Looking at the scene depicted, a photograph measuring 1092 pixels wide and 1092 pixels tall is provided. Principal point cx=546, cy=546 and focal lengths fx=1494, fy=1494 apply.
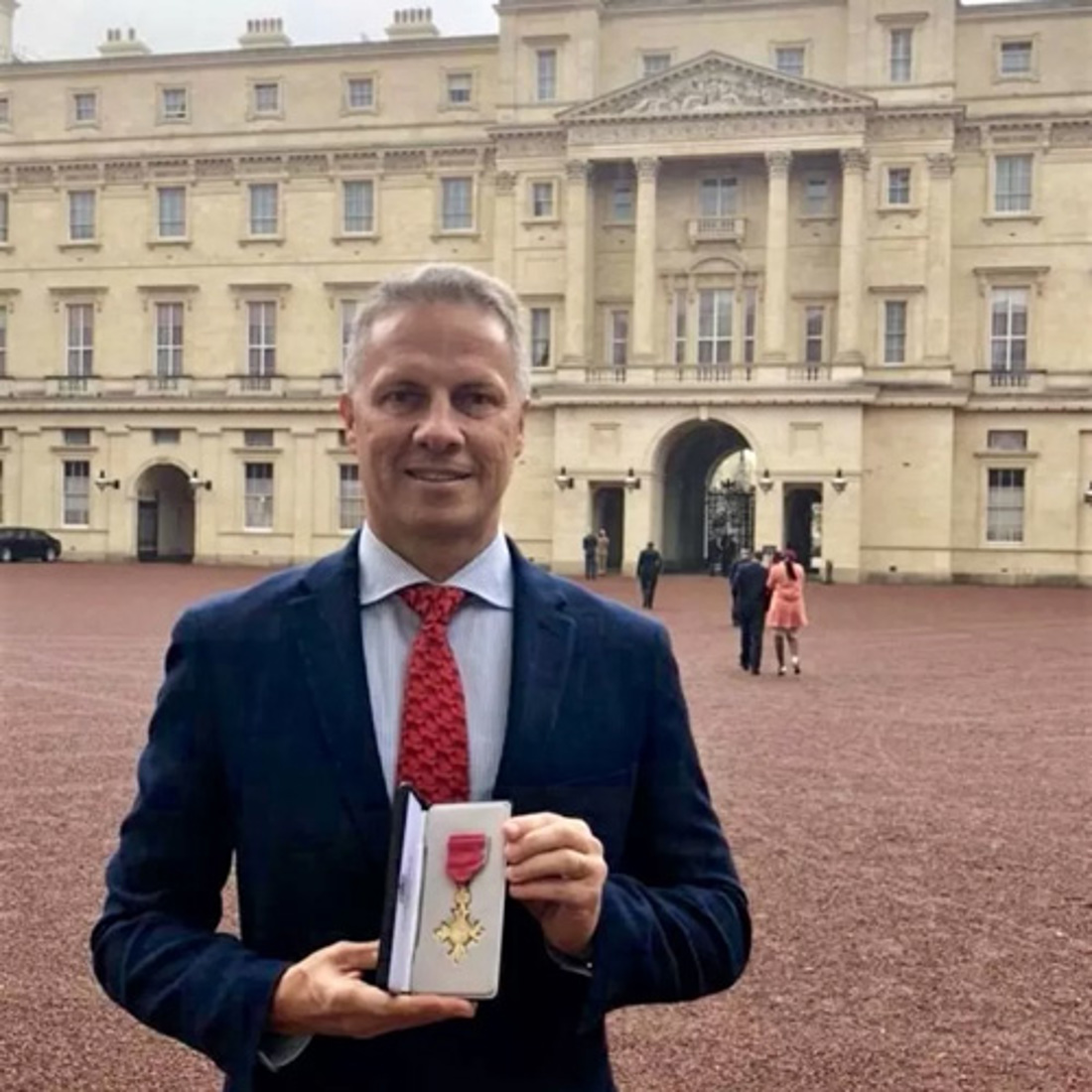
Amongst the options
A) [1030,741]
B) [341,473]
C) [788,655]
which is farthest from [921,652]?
[341,473]

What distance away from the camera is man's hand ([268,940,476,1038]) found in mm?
2031

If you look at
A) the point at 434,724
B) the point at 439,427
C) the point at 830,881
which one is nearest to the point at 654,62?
the point at 830,881

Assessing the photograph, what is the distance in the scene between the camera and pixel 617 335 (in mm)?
52688

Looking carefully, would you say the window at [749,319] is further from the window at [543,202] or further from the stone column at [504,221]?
the stone column at [504,221]

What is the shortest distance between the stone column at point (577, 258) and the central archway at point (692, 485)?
4.65 metres

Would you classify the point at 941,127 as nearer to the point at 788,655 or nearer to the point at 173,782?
the point at 788,655

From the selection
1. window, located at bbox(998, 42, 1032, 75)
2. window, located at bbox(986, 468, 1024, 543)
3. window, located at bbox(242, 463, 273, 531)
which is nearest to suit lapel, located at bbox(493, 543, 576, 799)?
window, located at bbox(986, 468, 1024, 543)

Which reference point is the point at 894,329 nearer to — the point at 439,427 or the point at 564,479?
the point at 564,479

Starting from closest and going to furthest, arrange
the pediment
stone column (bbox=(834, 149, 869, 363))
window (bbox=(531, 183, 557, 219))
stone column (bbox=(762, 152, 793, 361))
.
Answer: the pediment, stone column (bbox=(834, 149, 869, 363)), stone column (bbox=(762, 152, 793, 361)), window (bbox=(531, 183, 557, 219))

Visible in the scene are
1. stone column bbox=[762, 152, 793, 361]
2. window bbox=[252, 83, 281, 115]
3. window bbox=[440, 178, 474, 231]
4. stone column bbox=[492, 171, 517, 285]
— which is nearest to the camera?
stone column bbox=[762, 152, 793, 361]

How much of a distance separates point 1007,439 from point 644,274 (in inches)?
525

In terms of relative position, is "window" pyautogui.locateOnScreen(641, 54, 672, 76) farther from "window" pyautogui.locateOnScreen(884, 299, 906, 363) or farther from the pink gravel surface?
the pink gravel surface

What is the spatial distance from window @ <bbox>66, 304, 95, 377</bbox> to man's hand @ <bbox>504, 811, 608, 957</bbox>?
58270mm

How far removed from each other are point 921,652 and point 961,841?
44.9ft
